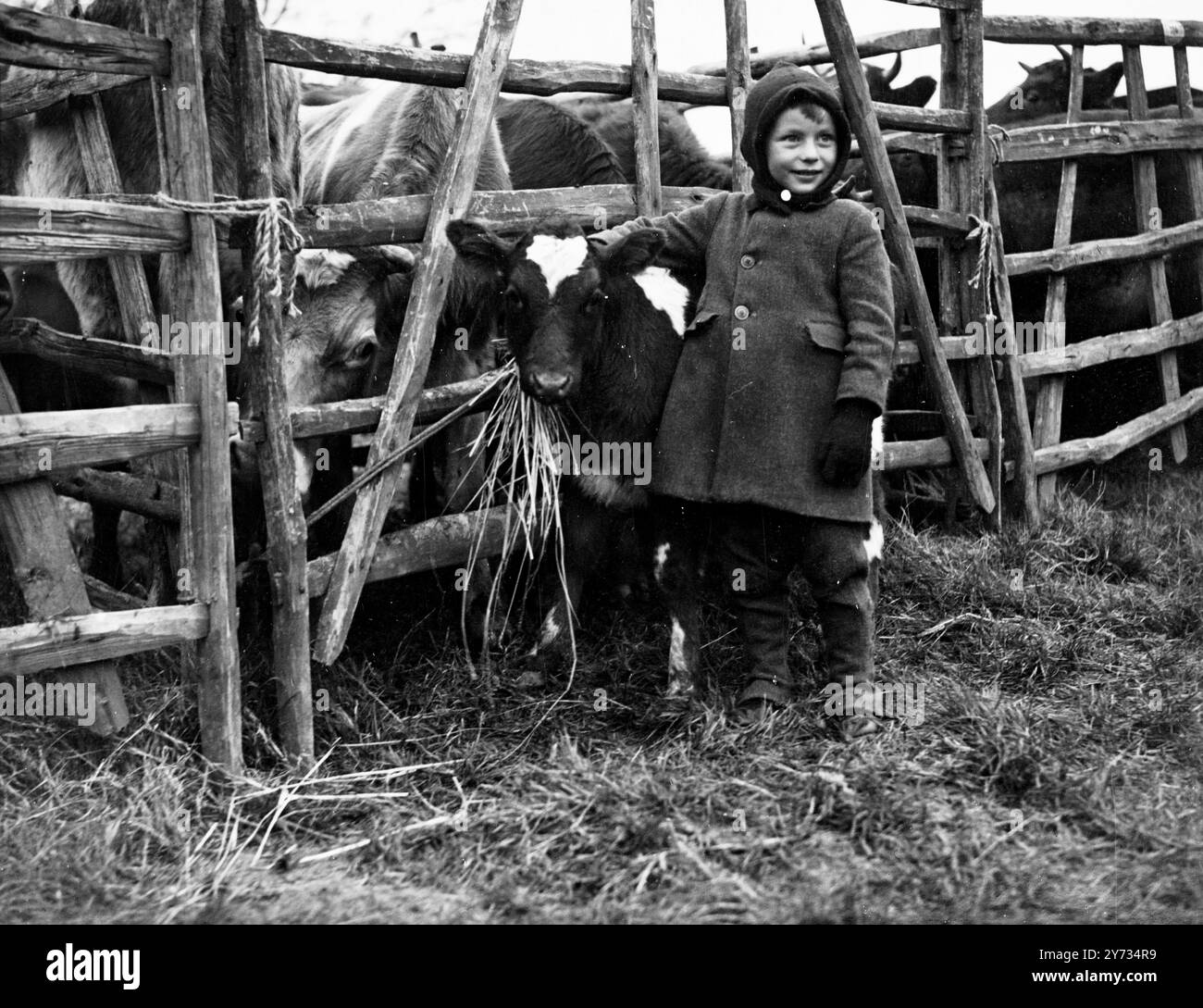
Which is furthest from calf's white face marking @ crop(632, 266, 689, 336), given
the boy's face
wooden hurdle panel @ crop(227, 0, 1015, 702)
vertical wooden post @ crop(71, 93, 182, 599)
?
vertical wooden post @ crop(71, 93, 182, 599)

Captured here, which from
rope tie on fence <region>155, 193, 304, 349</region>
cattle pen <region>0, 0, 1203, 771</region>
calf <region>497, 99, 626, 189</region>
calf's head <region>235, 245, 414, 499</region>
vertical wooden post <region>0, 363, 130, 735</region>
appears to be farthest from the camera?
calf <region>497, 99, 626, 189</region>

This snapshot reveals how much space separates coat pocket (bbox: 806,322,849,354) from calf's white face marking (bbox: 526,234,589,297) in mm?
873

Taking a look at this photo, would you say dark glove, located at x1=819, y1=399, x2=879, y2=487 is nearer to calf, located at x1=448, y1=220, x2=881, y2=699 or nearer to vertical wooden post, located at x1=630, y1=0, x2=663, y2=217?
calf, located at x1=448, y1=220, x2=881, y2=699

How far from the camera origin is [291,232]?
373cm

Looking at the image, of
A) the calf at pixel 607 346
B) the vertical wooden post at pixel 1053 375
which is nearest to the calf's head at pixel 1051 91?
the vertical wooden post at pixel 1053 375

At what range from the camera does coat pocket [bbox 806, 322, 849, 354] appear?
12.6 feet

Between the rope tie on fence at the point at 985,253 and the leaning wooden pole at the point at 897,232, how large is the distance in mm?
654

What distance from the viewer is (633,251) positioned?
13.7ft

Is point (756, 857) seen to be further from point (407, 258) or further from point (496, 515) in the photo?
point (407, 258)

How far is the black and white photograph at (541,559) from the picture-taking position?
10.1 feet

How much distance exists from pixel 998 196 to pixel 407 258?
451 cm

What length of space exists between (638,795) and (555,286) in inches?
71.2

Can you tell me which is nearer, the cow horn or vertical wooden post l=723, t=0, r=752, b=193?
vertical wooden post l=723, t=0, r=752, b=193
